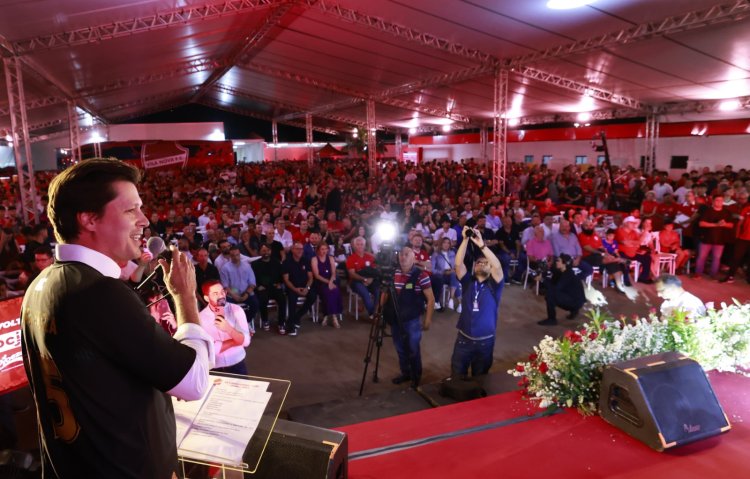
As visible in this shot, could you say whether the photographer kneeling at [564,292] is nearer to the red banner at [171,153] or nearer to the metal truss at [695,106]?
the metal truss at [695,106]

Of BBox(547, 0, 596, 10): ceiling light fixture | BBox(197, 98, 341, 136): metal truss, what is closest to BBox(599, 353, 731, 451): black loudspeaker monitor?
BBox(547, 0, 596, 10): ceiling light fixture

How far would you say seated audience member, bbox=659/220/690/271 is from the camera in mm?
8523

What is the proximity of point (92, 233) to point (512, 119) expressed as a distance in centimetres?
2218

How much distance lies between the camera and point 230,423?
1448 millimetres

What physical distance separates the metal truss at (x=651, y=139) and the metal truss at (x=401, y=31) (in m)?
7.45

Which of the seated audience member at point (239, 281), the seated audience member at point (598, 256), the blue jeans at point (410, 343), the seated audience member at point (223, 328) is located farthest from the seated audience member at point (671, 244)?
the seated audience member at point (223, 328)

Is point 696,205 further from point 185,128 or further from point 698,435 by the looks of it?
point 185,128

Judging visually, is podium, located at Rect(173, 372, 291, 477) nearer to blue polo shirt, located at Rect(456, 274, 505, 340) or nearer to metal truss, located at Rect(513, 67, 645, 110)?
blue polo shirt, located at Rect(456, 274, 505, 340)

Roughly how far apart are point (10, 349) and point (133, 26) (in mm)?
8222

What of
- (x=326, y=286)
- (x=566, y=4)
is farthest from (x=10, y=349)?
(x=566, y=4)

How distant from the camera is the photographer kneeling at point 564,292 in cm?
661

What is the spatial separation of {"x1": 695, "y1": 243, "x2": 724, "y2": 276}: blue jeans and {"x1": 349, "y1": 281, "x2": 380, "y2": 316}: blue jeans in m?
6.01

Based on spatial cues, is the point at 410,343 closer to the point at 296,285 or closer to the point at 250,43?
the point at 296,285

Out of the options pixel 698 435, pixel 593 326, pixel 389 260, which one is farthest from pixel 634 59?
pixel 698 435
